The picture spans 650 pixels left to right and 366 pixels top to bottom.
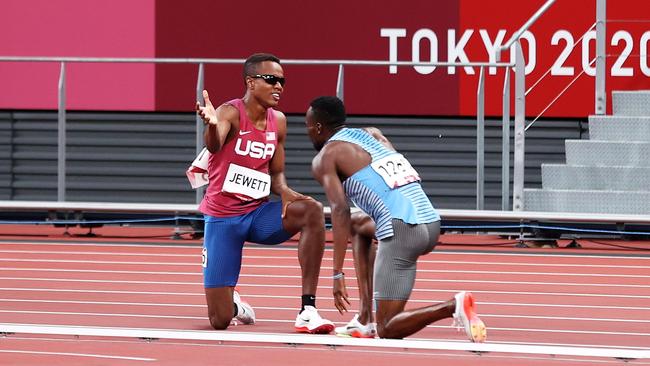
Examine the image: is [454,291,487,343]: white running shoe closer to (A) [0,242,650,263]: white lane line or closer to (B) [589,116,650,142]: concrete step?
(A) [0,242,650,263]: white lane line

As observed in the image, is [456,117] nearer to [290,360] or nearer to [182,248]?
[182,248]

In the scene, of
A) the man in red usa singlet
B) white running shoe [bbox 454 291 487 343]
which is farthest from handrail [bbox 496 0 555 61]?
white running shoe [bbox 454 291 487 343]

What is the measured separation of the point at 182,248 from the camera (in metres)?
16.4

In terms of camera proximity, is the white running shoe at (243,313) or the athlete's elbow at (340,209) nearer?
the athlete's elbow at (340,209)

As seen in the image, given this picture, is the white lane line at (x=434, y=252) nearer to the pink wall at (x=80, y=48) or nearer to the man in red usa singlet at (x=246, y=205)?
the pink wall at (x=80, y=48)

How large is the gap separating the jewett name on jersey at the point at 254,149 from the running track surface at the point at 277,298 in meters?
1.14

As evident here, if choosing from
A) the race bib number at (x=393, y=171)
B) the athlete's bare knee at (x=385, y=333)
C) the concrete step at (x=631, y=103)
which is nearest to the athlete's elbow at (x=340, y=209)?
the race bib number at (x=393, y=171)

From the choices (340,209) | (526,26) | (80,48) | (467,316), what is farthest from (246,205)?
(80,48)

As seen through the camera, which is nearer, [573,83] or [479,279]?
[479,279]

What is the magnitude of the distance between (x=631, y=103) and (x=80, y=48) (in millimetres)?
6428

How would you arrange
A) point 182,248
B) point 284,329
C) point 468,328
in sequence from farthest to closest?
point 182,248 → point 284,329 → point 468,328

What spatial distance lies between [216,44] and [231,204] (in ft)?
26.9

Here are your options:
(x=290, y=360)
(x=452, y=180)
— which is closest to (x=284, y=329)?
(x=290, y=360)

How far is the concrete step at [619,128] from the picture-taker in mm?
17219
